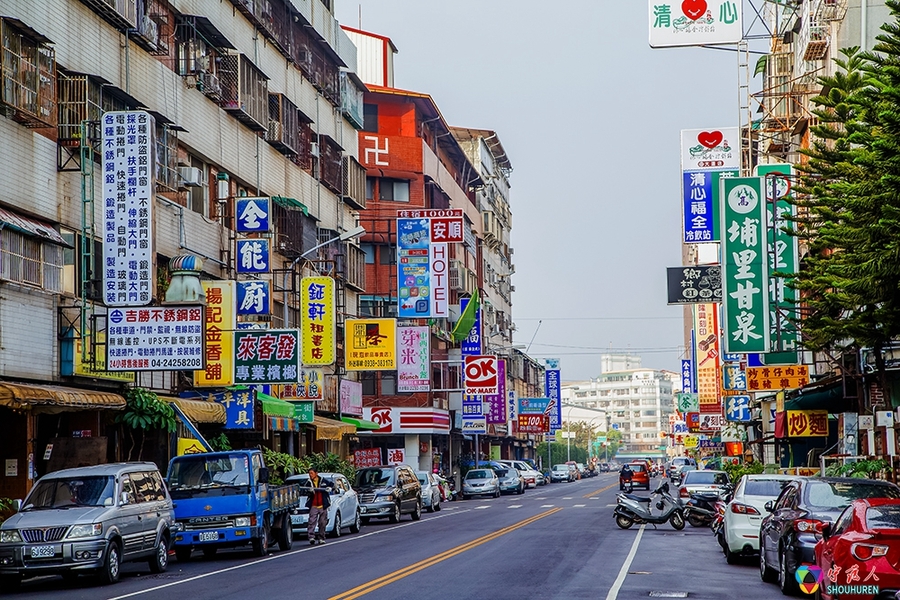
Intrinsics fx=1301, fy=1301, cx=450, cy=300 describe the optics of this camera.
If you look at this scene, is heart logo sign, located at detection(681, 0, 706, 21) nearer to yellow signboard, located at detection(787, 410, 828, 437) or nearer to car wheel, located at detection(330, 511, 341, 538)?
yellow signboard, located at detection(787, 410, 828, 437)

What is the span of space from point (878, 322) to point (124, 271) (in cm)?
1511

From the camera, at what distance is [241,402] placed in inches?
1359

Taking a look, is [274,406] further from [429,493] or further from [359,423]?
[359,423]

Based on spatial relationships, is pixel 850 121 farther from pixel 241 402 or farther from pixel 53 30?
pixel 241 402

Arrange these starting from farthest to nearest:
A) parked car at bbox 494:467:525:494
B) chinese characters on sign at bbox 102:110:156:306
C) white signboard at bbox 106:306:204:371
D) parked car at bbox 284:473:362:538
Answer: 1. parked car at bbox 494:467:525:494
2. parked car at bbox 284:473:362:538
3. chinese characters on sign at bbox 102:110:156:306
4. white signboard at bbox 106:306:204:371

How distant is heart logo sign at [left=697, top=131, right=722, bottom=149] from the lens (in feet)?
155

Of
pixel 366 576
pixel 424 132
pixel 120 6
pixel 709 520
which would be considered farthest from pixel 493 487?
pixel 366 576

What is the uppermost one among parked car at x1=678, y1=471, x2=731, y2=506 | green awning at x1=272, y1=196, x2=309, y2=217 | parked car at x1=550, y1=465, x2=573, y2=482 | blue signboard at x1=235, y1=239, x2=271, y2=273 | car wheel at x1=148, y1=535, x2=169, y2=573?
green awning at x1=272, y1=196, x2=309, y2=217

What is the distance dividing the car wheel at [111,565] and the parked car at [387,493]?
701 inches

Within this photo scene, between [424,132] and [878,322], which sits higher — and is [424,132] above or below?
above

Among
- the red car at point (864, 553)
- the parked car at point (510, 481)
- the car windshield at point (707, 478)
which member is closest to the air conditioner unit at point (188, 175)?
the car windshield at point (707, 478)

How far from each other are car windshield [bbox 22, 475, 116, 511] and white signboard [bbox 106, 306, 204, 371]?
17.7 ft

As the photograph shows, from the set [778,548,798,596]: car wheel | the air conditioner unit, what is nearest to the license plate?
[778,548,798,596]: car wheel

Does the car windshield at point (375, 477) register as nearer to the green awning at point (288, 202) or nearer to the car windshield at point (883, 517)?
the green awning at point (288, 202)
